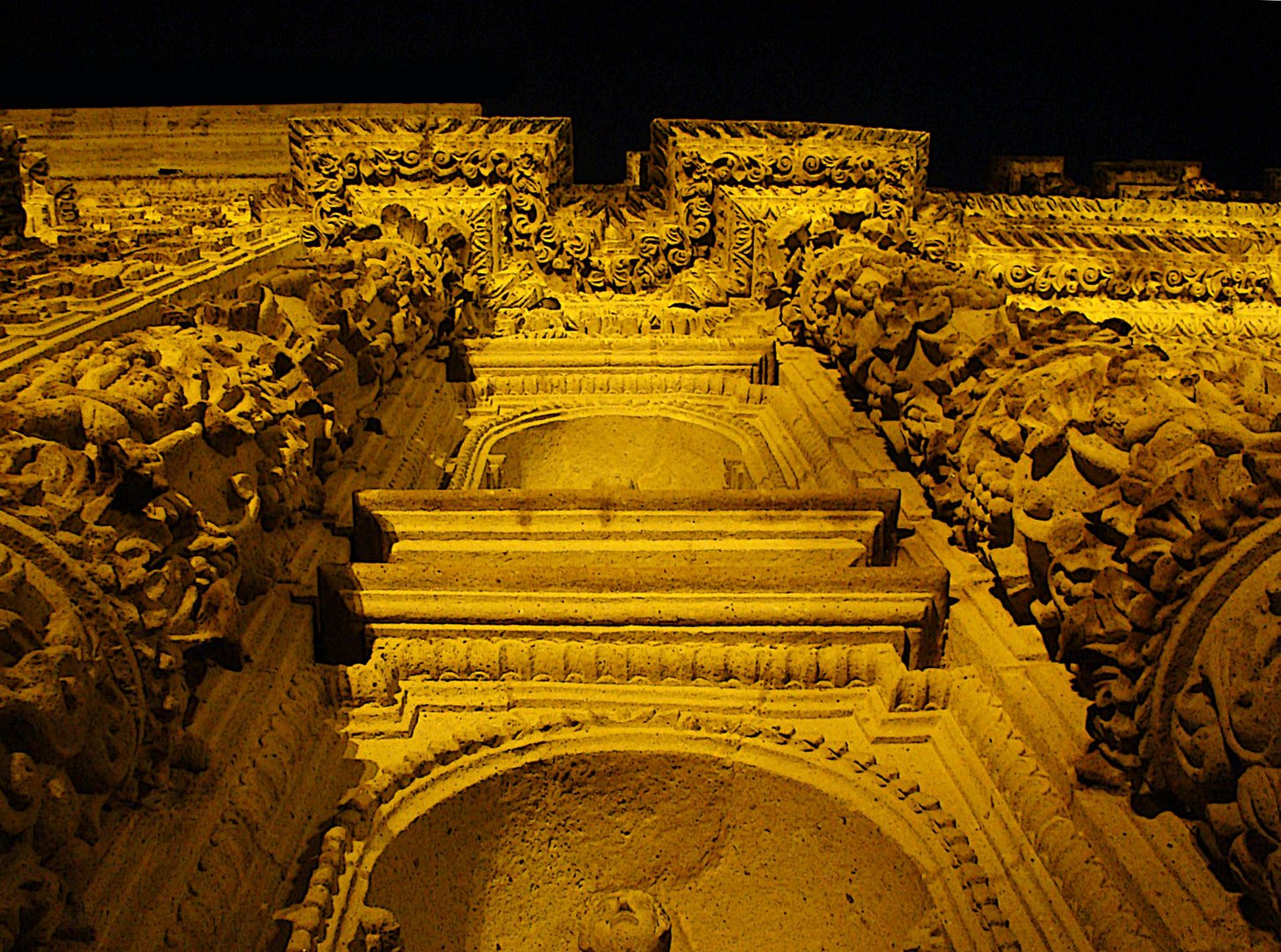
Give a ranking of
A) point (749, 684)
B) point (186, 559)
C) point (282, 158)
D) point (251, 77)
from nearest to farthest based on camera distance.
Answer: point (186, 559), point (749, 684), point (282, 158), point (251, 77)

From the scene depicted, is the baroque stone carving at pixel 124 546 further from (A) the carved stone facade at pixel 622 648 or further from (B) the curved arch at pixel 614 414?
(B) the curved arch at pixel 614 414

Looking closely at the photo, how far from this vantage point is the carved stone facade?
1733 mm

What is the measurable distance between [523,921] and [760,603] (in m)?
1.05

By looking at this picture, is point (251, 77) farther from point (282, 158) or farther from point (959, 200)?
point (959, 200)

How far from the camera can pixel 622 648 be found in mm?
2648

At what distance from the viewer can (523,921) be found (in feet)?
7.57

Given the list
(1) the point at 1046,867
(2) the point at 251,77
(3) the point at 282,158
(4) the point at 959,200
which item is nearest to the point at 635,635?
(1) the point at 1046,867

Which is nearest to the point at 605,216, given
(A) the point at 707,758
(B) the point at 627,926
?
(A) the point at 707,758

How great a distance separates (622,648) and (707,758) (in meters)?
0.43

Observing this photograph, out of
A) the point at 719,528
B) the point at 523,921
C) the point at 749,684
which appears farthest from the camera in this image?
the point at 719,528

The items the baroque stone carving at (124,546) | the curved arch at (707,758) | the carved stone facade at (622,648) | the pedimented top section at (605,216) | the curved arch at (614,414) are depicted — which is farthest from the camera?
the pedimented top section at (605,216)

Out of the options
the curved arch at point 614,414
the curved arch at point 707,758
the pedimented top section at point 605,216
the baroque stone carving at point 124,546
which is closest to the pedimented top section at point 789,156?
the pedimented top section at point 605,216

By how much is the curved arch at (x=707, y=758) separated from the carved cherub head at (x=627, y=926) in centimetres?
35

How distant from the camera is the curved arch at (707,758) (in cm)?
191
